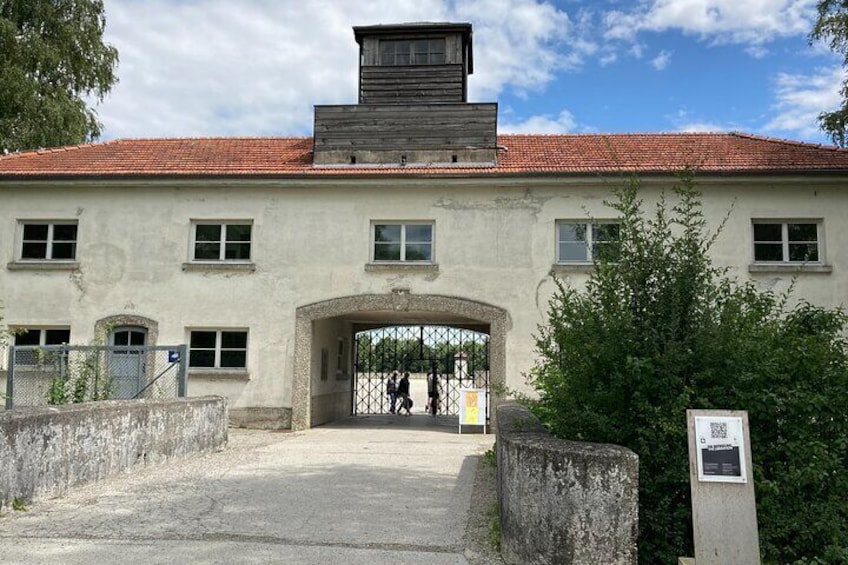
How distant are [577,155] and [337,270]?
6.55 metres

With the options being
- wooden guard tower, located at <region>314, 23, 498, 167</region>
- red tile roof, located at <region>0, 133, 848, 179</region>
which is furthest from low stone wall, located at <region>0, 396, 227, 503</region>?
wooden guard tower, located at <region>314, 23, 498, 167</region>

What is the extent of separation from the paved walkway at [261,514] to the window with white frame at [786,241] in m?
8.95

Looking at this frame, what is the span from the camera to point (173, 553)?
5910mm

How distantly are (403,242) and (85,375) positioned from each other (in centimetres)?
740

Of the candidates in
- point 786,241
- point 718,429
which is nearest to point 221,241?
point 786,241

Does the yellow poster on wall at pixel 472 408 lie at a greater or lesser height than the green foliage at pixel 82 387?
lesser

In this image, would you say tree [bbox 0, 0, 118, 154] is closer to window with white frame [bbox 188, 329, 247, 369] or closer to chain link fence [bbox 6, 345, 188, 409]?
chain link fence [bbox 6, 345, 188, 409]

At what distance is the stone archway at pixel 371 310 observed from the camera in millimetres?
17016

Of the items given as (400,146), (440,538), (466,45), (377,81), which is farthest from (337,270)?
(440,538)

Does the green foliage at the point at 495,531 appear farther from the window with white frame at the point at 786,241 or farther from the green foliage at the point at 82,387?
the window with white frame at the point at 786,241

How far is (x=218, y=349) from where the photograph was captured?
697 inches

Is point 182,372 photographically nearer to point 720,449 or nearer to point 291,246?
point 291,246

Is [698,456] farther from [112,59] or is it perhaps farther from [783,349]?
[112,59]

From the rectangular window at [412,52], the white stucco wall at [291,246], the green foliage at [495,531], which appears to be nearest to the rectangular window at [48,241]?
the white stucco wall at [291,246]
